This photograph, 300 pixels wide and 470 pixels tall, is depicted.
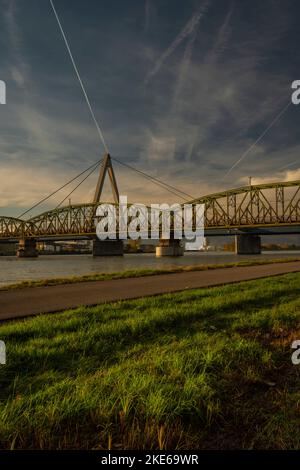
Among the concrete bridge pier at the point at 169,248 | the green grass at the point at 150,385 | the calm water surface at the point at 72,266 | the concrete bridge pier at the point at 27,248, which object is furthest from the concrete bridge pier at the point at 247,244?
the green grass at the point at 150,385

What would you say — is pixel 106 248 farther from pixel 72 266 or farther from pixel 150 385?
pixel 150 385

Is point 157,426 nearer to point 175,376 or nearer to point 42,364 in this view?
point 175,376

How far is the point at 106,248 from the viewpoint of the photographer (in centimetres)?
15750

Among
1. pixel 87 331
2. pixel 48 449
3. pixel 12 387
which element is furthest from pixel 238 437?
pixel 87 331

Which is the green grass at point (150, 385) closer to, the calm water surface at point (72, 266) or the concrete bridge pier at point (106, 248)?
the calm water surface at point (72, 266)

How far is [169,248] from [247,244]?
1316 inches

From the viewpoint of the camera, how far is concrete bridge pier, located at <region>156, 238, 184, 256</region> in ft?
445

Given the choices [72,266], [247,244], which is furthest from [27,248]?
[72,266]

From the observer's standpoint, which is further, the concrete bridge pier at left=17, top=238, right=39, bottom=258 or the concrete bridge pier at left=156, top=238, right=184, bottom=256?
the concrete bridge pier at left=17, top=238, right=39, bottom=258

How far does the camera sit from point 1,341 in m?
5.93

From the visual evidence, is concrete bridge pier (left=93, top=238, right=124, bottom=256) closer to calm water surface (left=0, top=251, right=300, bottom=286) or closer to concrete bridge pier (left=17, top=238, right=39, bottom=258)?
concrete bridge pier (left=17, top=238, right=39, bottom=258)

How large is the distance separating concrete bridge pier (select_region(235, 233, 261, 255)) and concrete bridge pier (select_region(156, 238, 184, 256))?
80.8 ft

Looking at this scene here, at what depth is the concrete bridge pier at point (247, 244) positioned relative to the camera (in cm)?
13850

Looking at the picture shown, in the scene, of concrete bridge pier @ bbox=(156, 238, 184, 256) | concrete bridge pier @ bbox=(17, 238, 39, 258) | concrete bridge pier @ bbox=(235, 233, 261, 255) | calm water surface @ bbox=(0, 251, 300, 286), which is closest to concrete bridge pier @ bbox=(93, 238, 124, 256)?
concrete bridge pier @ bbox=(156, 238, 184, 256)
